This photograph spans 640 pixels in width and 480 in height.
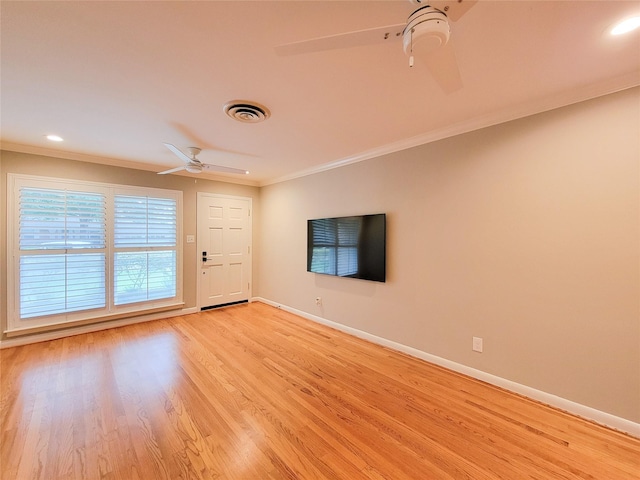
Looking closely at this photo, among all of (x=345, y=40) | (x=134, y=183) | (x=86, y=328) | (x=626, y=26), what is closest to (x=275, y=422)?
(x=345, y=40)

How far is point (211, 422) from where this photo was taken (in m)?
1.95

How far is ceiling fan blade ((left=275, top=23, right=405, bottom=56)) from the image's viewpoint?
1087 millimetres

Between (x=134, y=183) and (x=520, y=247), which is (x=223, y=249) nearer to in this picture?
(x=134, y=183)

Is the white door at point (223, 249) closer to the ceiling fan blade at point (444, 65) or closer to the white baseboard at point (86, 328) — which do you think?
the white baseboard at point (86, 328)

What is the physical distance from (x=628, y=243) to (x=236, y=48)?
295 cm

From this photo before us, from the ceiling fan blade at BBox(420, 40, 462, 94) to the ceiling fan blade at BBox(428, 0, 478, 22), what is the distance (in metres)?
0.09

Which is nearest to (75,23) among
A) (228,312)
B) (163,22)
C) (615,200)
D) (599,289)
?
(163,22)

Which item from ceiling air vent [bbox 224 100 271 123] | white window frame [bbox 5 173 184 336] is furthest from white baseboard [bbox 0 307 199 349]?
ceiling air vent [bbox 224 100 271 123]

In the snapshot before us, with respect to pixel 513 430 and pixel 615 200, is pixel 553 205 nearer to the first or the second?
pixel 615 200

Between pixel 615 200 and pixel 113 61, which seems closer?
pixel 113 61

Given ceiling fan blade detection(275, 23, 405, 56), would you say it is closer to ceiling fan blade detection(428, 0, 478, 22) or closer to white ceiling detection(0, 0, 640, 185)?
ceiling fan blade detection(428, 0, 478, 22)

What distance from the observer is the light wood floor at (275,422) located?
1.58m

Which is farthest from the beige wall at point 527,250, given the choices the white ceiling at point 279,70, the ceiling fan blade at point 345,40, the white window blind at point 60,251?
the white window blind at point 60,251

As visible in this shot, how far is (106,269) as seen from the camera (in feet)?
12.7
